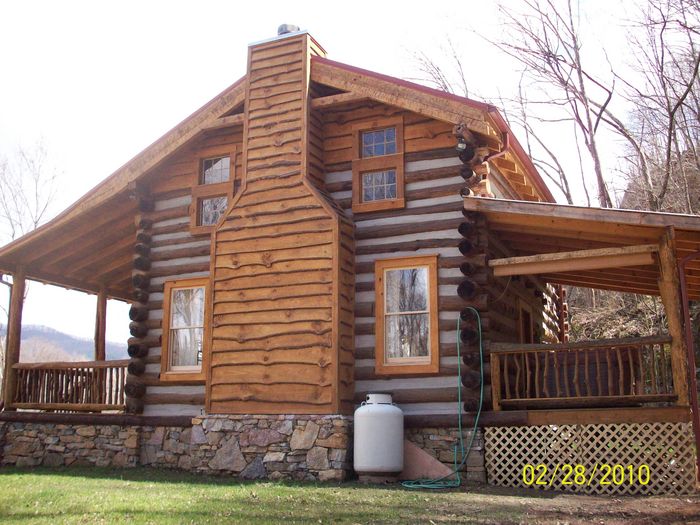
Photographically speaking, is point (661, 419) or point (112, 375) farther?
point (112, 375)

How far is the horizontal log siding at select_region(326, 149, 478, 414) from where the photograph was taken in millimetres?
11656

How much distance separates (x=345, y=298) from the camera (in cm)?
1209

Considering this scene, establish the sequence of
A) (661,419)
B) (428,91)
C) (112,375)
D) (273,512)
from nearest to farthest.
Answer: (273,512) < (661,419) < (428,91) < (112,375)

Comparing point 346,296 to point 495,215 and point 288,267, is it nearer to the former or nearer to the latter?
point 288,267

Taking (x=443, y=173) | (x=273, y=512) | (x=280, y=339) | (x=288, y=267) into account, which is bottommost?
(x=273, y=512)

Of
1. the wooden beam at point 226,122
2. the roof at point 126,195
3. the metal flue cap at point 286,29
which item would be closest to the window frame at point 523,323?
the roof at point 126,195

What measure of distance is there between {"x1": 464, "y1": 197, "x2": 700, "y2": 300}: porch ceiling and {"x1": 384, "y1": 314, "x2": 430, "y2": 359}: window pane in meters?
2.01

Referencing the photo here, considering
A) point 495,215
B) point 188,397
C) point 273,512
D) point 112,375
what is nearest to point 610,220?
point 495,215

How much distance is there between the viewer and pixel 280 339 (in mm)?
12102

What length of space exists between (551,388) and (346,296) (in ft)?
12.3

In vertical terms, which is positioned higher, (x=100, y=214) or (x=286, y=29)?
(x=286, y=29)

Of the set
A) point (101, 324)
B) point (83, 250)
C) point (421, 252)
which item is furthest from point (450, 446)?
point (101, 324)

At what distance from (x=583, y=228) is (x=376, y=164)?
3.82 m

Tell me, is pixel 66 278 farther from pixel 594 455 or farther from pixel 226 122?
pixel 594 455
